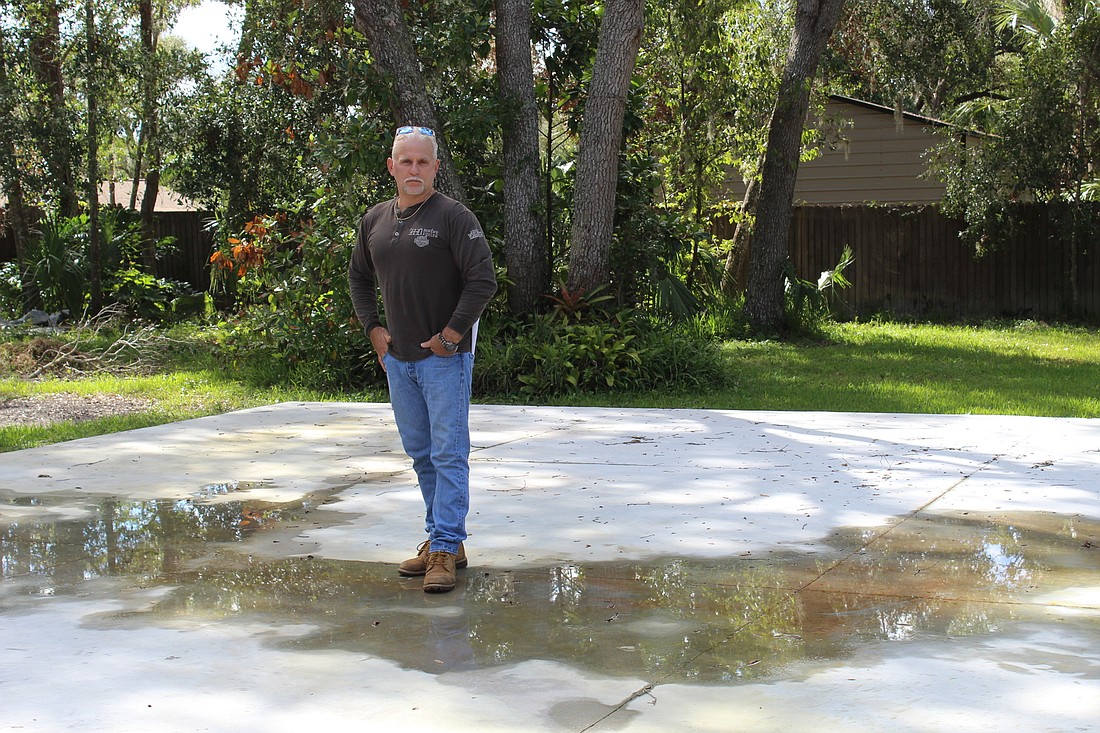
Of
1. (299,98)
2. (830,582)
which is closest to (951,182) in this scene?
(299,98)

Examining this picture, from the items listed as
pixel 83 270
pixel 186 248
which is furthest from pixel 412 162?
pixel 186 248

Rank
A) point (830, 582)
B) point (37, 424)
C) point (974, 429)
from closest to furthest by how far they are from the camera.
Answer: point (830, 582) < point (974, 429) < point (37, 424)

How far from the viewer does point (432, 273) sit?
16.7 ft

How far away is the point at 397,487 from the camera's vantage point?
7.06m

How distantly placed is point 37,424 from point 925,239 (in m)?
14.6

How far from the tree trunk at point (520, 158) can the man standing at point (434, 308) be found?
7311 mm

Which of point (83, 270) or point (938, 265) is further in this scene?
point (938, 265)

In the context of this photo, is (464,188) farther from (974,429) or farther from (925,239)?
(925,239)

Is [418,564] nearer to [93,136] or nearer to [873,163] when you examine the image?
[93,136]

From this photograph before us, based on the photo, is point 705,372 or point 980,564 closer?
point 980,564

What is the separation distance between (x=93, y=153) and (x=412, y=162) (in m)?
15.4

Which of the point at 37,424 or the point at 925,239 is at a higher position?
the point at 925,239

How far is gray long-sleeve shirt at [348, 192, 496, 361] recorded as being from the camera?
5027 millimetres

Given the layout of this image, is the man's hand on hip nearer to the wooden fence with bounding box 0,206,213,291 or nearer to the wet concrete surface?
the wet concrete surface
